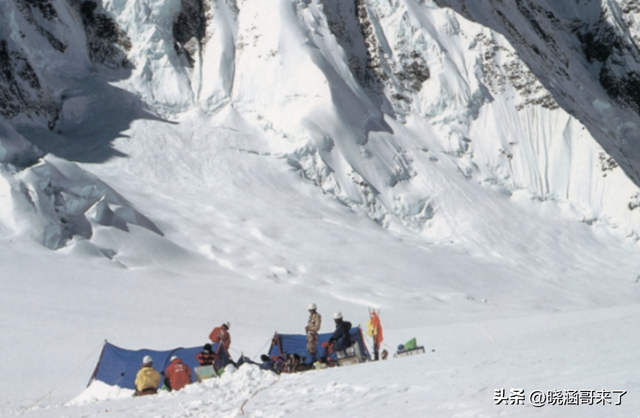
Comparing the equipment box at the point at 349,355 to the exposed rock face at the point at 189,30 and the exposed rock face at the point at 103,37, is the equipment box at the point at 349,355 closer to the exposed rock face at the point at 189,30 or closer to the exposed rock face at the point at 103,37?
the exposed rock face at the point at 103,37

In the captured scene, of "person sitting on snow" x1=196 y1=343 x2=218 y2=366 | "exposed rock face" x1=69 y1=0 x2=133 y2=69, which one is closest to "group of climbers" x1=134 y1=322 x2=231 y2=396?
"person sitting on snow" x1=196 y1=343 x2=218 y2=366

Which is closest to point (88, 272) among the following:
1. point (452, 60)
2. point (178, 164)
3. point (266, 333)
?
point (266, 333)

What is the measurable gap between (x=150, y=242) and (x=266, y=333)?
32.1 ft

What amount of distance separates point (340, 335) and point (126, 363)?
423 centimetres

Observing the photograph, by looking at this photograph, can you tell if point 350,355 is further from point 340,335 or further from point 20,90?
point 20,90

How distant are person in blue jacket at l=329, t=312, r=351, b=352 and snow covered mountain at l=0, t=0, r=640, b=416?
21.7ft

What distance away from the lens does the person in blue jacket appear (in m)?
12.4

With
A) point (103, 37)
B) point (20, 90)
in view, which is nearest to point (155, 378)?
point (20, 90)

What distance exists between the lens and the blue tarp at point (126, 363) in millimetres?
13297

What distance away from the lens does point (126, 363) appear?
534 inches

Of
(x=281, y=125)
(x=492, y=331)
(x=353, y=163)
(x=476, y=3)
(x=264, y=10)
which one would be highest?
(x=476, y=3)

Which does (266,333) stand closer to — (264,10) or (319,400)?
(319,400)

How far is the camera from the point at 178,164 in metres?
37.4

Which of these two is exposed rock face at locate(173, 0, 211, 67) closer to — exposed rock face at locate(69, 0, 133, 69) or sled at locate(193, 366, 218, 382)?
exposed rock face at locate(69, 0, 133, 69)
